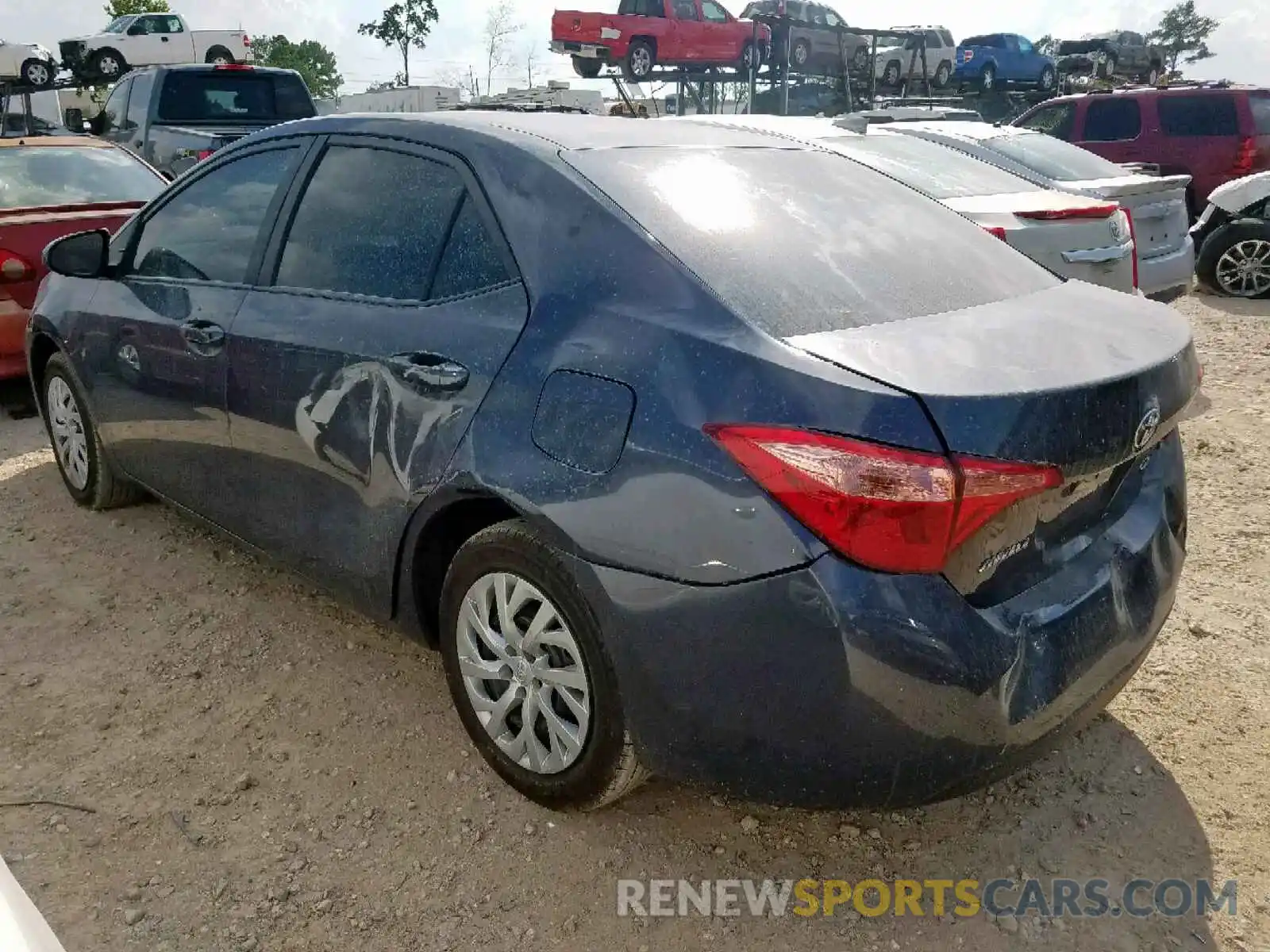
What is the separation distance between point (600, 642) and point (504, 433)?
20.1 inches

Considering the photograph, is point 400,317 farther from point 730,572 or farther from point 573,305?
point 730,572

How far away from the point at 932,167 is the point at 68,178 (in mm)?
5408

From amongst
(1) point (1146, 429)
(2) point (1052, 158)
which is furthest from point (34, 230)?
(2) point (1052, 158)

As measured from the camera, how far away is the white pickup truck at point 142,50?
20.7 metres

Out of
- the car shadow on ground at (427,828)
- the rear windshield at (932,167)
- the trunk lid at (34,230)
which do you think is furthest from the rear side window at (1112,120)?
the car shadow on ground at (427,828)

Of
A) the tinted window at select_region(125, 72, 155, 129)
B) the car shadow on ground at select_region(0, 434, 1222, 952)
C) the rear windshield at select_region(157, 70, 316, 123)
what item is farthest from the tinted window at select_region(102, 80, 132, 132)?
the car shadow on ground at select_region(0, 434, 1222, 952)

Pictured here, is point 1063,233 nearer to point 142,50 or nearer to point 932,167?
point 932,167

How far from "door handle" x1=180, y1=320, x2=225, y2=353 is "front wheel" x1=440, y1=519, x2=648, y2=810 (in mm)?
1239

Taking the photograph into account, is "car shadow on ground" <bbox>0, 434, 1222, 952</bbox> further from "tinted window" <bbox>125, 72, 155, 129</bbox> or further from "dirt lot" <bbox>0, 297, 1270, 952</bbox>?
"tinted window" <bbox>125, 72, 155, 129</bbox>

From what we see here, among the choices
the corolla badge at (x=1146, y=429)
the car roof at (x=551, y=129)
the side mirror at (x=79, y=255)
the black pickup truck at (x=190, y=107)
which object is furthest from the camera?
the black pickup truck at (x=190, y=107)

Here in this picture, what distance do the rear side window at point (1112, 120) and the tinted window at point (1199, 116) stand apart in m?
0.26

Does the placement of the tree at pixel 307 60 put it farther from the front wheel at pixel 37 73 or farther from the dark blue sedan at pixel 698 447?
the dark blue sedan at pixel 698 447

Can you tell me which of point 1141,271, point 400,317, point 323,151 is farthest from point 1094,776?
point 1141,271

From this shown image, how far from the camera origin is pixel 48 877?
2.31 meters
